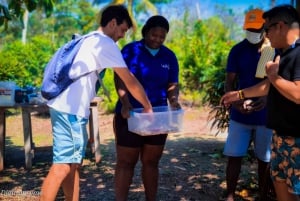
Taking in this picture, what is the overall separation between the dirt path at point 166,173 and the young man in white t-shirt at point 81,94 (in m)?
1.22

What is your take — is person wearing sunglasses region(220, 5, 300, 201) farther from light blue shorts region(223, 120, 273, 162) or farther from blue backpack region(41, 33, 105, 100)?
blue backpack region(41, 33, 105, 100)

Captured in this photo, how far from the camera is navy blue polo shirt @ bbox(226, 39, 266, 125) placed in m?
3.20

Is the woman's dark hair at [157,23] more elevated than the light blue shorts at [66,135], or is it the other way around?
the woman's dark hair at [157,23]

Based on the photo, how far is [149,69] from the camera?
2990mm

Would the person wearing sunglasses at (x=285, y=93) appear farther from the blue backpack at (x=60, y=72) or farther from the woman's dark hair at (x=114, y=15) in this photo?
the blue backpack at (x=60, y=72)

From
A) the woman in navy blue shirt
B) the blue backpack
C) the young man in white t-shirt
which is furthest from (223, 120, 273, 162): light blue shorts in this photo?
the blue backpack

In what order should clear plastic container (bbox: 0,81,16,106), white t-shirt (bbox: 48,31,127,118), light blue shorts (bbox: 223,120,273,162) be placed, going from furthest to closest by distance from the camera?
clear plastic container (bbox: 0,81,16,106), light blue shorts (bbox: 223,120,273,162), white t-shirt (bbox: 48,31,127,118)

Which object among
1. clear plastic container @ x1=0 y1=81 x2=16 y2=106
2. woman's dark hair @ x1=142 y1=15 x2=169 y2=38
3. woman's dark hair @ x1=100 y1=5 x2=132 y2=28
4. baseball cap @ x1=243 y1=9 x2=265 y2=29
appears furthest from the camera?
clear plastic container @ x1=0 y1=81 x2=16 y2=106

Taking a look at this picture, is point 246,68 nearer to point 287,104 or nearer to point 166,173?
point 287,104

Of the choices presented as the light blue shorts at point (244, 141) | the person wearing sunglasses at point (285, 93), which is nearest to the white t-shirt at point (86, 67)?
the person wearing sunglasses at point (285, 93)

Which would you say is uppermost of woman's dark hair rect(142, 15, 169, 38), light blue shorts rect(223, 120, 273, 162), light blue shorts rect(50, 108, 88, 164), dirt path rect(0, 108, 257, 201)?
woman's dark hair rect(142, 15, 169, 38)

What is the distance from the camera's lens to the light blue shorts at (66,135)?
2609mm

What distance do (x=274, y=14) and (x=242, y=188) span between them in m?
2.06

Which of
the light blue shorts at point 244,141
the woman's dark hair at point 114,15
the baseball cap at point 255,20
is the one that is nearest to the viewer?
the woman's dark hair at point 114,15
